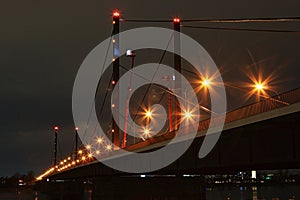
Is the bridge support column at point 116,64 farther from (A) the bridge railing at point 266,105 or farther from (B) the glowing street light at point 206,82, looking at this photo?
(A) the bridge railing at point 266,105

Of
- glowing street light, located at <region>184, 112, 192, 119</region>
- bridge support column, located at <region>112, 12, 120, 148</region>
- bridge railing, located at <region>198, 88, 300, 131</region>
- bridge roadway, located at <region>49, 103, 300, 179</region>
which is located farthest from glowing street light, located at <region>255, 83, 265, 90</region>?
bridge support column, located at <region>112, 12, 120, 148</region>

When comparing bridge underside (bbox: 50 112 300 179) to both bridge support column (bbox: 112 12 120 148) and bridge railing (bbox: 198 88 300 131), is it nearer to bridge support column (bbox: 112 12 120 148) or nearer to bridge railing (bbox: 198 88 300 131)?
bridge railing (bbox: 198 88 300 131)

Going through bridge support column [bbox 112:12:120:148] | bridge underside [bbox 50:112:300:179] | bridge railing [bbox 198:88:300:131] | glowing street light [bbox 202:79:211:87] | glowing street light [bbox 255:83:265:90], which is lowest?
bridge underside [bbox 50:112:300:179]

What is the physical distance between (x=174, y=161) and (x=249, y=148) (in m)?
11.2

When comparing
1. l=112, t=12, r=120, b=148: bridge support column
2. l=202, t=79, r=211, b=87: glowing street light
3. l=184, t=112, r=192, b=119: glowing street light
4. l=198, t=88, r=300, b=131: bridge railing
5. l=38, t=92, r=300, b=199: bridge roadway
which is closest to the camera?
l=198, t=88, r=300, b=131: bridge railing

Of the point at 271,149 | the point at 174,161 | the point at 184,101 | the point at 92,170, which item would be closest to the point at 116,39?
the point at 92,170

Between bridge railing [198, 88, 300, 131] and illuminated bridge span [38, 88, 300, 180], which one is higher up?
bridge railing [198, 88, 300, 131]

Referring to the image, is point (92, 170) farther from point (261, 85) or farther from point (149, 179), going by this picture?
point (261, 85)

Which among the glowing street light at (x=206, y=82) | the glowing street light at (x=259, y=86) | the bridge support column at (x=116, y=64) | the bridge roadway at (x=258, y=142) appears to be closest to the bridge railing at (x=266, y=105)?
the bridge roadway at (x=258, y=142)

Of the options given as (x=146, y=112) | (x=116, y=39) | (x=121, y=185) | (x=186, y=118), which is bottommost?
(x=121, y=185)

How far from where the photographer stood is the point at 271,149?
22062mm

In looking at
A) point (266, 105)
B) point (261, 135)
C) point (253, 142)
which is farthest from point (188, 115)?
point (266, 105)

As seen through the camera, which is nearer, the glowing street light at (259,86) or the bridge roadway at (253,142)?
the bridge roadway at (253,142)

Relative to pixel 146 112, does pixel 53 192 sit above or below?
below
